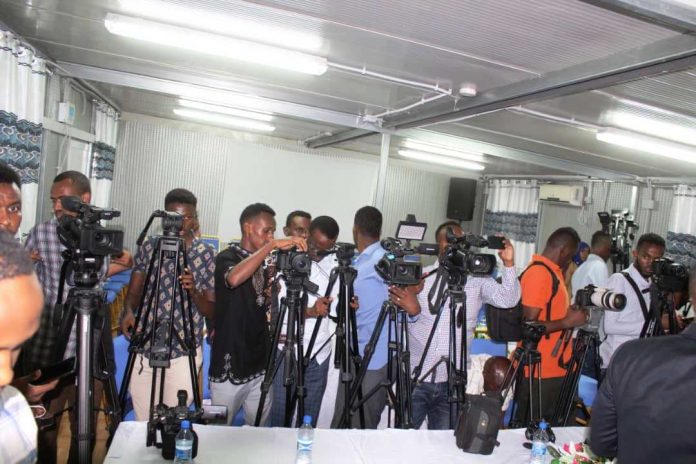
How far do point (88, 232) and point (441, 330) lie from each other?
1875 mm

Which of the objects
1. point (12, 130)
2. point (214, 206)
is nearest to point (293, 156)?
point (214, 206)

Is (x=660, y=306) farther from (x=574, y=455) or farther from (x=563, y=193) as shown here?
(x=563, y=193)

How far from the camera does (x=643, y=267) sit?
3.54 metres

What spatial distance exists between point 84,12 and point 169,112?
429 centimetres

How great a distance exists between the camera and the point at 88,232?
1.85m

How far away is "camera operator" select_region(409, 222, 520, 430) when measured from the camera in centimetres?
274

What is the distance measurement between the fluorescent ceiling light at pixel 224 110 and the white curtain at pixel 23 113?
2161 millimetres

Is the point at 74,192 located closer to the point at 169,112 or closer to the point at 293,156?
the point at 169,112

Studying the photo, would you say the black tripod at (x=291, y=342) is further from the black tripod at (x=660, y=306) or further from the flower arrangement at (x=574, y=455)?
the black tripod at (x=660, y=306)

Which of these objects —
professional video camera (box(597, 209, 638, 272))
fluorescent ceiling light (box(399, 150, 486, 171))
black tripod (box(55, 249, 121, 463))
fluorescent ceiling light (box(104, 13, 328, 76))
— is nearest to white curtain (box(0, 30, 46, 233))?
fluorescent ceiling light (box(104, 13, 328, 76))

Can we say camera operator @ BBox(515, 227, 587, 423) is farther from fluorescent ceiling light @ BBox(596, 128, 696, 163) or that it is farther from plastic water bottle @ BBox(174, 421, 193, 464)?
plastic water bottle @ BBox(174, 421, 193, 464)

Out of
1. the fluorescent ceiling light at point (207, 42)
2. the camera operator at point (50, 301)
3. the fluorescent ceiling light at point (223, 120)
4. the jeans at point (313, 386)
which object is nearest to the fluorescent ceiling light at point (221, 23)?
the fluorescent ceiling light at point (207, 42)

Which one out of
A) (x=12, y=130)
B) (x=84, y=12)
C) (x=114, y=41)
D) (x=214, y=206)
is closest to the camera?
(x=84, y=12)

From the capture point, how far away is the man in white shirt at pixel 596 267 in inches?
212
